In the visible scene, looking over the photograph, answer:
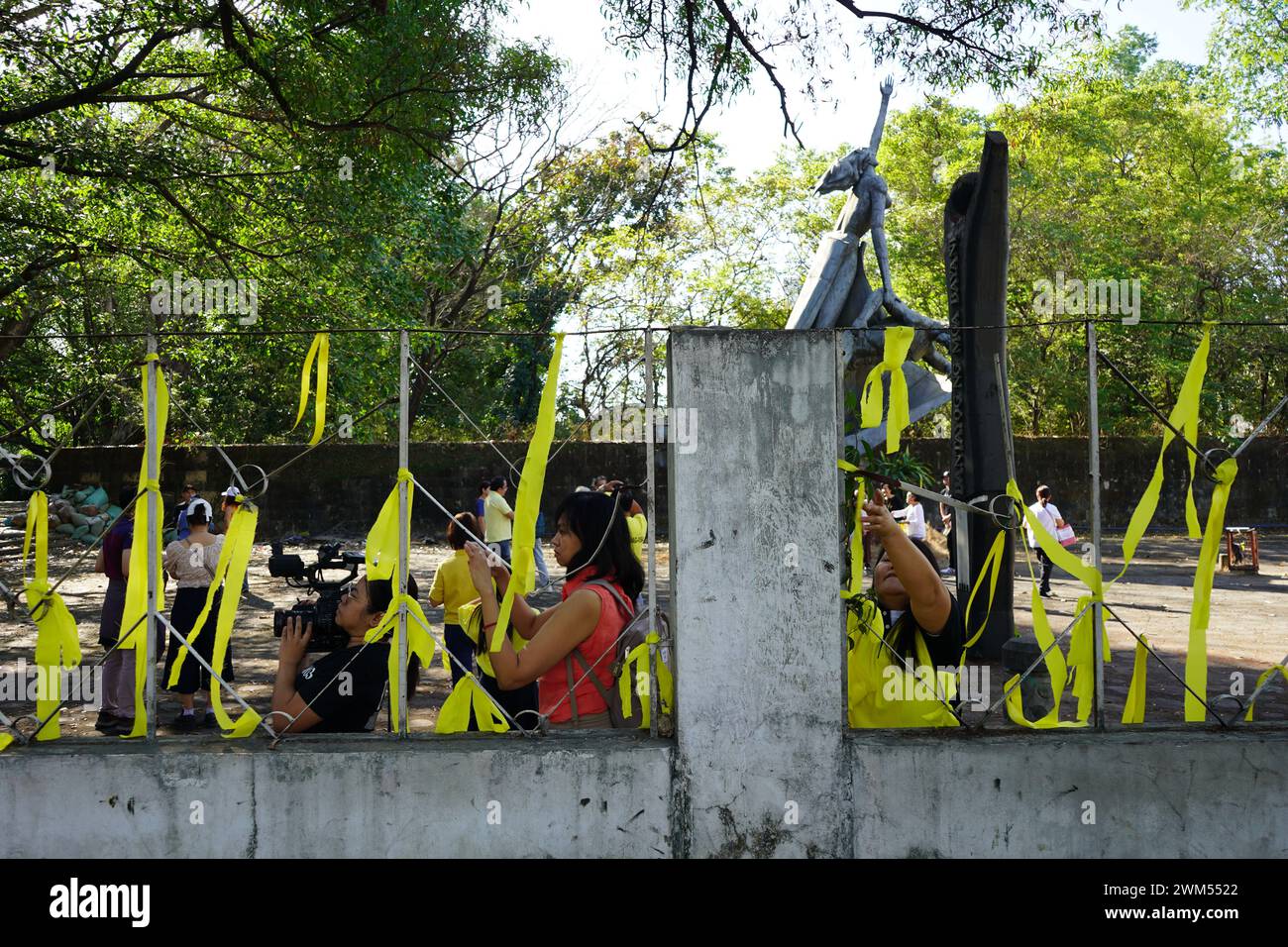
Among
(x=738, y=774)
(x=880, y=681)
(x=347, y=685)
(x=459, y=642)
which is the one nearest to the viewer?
(x=738, y=774)

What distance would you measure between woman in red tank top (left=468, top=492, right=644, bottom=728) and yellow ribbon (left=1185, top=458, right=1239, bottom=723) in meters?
1.91

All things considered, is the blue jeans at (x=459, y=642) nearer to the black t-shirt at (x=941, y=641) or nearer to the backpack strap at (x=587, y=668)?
the backpack strap at (x=587, y=668)

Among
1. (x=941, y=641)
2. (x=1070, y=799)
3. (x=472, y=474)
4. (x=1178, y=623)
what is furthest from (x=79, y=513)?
(x=1070, y=799)

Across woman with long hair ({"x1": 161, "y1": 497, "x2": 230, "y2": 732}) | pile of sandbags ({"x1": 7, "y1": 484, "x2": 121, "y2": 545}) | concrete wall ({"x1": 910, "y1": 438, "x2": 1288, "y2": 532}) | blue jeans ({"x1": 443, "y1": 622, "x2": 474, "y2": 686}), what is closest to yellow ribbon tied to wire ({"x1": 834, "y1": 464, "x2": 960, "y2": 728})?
blue jeans ({"x1": 443, "y1": 622, "x2": 474, "y2": 686})

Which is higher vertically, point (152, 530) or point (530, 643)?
point (152, 530)

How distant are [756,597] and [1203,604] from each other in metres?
1.58

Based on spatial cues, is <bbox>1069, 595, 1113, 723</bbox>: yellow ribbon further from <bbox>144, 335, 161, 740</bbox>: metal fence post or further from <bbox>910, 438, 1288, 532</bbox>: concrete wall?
<bbox>910, 438, 1288, 532</bbox>: concrete wall

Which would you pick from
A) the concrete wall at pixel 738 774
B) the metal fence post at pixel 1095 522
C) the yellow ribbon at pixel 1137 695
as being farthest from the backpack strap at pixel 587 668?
the yellow ribbon at pixel 1137 695

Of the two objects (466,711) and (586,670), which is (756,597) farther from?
(466,711)

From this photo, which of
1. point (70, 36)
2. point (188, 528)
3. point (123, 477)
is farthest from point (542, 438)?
point (123, 477)

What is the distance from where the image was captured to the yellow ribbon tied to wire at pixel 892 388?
3877mm

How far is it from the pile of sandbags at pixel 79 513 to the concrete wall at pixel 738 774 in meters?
15.5

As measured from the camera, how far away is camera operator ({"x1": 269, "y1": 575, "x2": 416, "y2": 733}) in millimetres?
3902

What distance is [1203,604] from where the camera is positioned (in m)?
3.95
